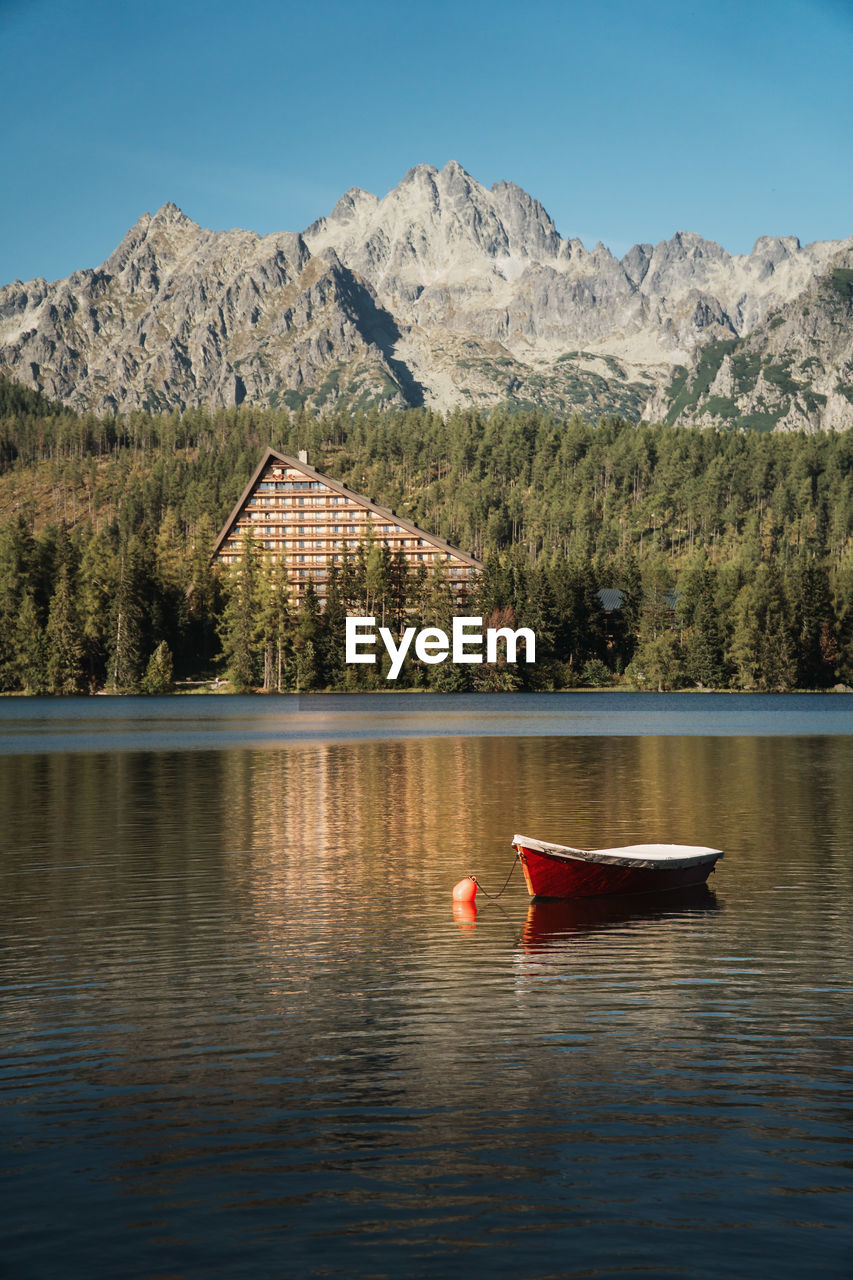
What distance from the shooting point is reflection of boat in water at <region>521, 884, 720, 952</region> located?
30.6 metres

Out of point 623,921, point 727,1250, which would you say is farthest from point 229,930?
point 727,1250

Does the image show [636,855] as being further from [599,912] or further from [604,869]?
[599,912]

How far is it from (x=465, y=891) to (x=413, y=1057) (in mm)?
13422

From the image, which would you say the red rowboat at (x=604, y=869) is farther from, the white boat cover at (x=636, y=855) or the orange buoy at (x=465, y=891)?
the orange buoy at (x=465, y=891)

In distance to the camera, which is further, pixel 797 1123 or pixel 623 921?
pixel 623 921

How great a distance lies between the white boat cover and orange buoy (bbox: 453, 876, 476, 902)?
1.67 metres

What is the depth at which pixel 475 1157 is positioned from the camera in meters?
15.8

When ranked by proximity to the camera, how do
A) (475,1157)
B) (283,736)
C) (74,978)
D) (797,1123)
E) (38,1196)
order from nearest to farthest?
(38,1196)
(475,1157)
(797,1123)
(74,978)
(283,736)

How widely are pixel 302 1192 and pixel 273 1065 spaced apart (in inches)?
193

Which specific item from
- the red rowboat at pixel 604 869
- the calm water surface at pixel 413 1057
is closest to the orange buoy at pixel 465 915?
the calm water surface at pixel 413 1057

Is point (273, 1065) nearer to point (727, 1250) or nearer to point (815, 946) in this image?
point (727, 1250)

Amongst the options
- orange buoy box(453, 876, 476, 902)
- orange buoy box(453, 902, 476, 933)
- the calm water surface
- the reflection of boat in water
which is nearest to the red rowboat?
the reflection of boat in water

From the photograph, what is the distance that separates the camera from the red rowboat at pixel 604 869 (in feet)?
111

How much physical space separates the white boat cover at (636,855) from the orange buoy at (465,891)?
1.67 metres
